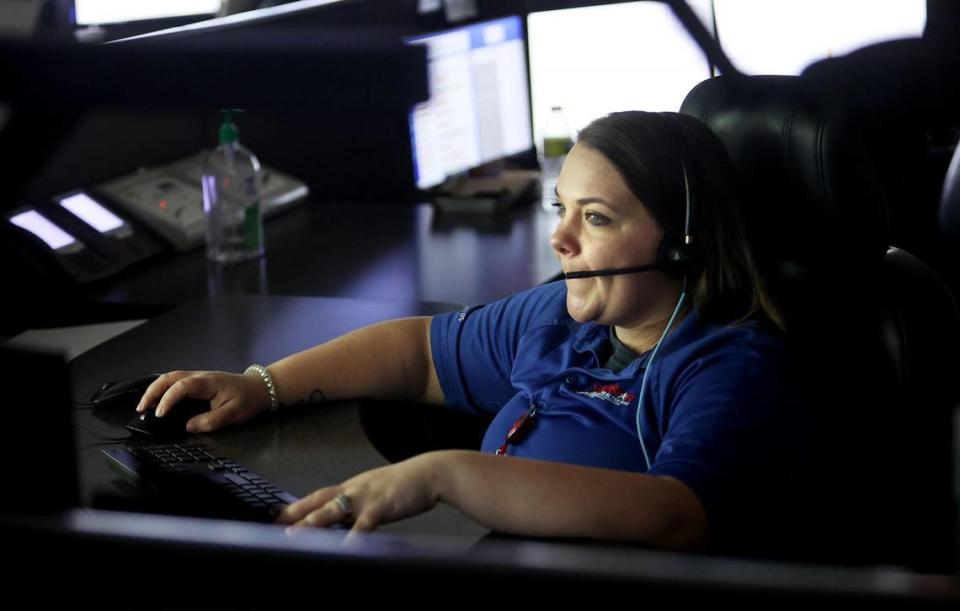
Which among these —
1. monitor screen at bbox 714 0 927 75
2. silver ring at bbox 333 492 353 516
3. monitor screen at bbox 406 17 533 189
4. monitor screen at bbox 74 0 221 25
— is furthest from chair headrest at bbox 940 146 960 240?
silver ring at bbox 333 492 353 516

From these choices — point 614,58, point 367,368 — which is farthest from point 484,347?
point 614,58

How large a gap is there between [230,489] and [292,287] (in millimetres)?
1008

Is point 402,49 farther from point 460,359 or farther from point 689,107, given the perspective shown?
point 460,359

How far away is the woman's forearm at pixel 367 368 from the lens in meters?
1.53

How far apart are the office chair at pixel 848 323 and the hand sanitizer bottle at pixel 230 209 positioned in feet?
3.88

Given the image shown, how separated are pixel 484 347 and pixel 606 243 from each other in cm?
32

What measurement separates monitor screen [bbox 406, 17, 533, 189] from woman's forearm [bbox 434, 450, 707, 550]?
1.71 meters

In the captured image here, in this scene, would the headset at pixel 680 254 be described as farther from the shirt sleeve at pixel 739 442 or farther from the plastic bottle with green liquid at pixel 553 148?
the plastic bottle with green liquid at pixel 553 148

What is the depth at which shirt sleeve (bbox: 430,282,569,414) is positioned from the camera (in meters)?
1.62

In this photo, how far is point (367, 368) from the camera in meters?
1.60

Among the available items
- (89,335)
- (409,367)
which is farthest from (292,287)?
(409,367)

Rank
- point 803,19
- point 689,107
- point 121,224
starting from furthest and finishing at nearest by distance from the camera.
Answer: point 803,19 → point 121,224 → point 689,107

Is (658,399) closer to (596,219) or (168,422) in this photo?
(596,219)

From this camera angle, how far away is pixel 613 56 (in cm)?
302
